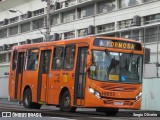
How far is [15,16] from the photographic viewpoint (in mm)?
80812

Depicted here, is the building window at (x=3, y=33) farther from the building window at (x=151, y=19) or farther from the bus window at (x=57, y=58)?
the bus window at (x=57, y=58)

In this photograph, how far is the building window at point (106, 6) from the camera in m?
56.2

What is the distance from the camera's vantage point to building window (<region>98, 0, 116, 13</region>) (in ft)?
185

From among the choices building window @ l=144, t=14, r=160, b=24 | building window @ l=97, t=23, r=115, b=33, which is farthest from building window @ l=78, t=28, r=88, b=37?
building window @ l=144, t=14, r=160, b=24

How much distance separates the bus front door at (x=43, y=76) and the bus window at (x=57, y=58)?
A: 2.12ft

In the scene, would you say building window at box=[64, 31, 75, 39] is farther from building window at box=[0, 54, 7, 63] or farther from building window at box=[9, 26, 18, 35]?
building window at box=[0, 54, 7, 63]

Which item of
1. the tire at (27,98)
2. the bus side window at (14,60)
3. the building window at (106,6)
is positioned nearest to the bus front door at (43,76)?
the tire at (27,98)

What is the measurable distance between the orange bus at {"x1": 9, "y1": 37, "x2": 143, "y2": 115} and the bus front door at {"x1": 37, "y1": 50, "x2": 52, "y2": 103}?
47mm

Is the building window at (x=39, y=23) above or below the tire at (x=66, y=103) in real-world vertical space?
above

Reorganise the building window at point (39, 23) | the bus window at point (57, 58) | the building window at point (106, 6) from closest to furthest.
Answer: the bus window at point (57, 58), the building window at point (106, 6), the building window at point (39, 23)

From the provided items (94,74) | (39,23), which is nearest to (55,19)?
(39,23)

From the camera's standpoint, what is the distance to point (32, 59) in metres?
22.8

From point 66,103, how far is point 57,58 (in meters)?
2.19

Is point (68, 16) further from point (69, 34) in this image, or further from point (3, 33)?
point (3, 33)
